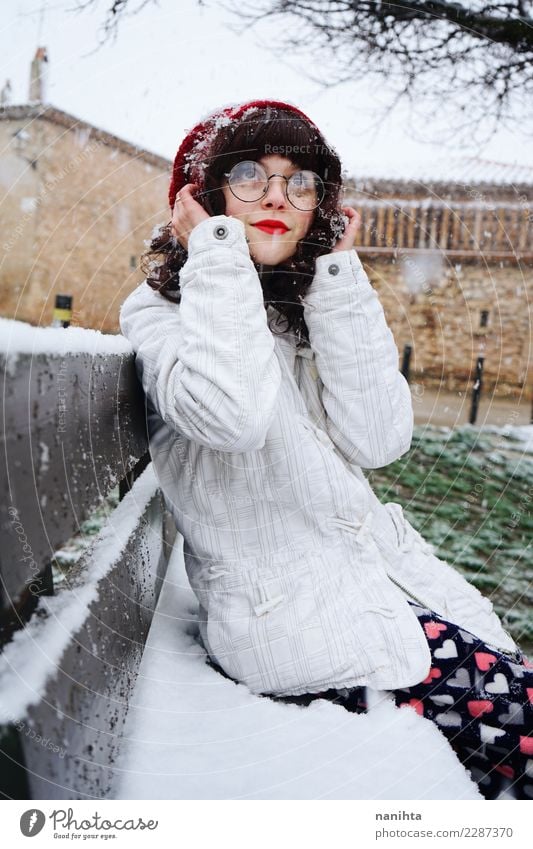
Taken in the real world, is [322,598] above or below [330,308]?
below

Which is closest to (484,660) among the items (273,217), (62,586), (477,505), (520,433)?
(62,586)

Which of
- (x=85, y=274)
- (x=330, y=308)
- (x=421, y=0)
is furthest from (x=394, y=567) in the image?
(x=421, y=0)

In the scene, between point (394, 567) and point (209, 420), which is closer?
point (209, 420)

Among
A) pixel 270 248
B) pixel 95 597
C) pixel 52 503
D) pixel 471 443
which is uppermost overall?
pixel 270 248

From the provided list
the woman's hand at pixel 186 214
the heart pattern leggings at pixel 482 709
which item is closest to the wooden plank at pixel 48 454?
the woman's hand at pixel 186 214

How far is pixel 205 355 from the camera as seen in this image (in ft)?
2.48

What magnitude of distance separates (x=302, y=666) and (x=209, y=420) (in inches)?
12.4

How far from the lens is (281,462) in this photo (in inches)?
34.0

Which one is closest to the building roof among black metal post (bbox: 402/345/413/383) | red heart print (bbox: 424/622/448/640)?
red heart print (bbox: 424/622/448/640)

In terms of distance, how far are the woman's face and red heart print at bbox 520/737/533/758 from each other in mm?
693

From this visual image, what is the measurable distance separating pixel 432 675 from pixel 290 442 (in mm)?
344

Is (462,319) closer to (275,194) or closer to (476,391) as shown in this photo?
(476,391)

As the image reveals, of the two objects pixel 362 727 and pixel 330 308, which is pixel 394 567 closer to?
pixel 362 727
